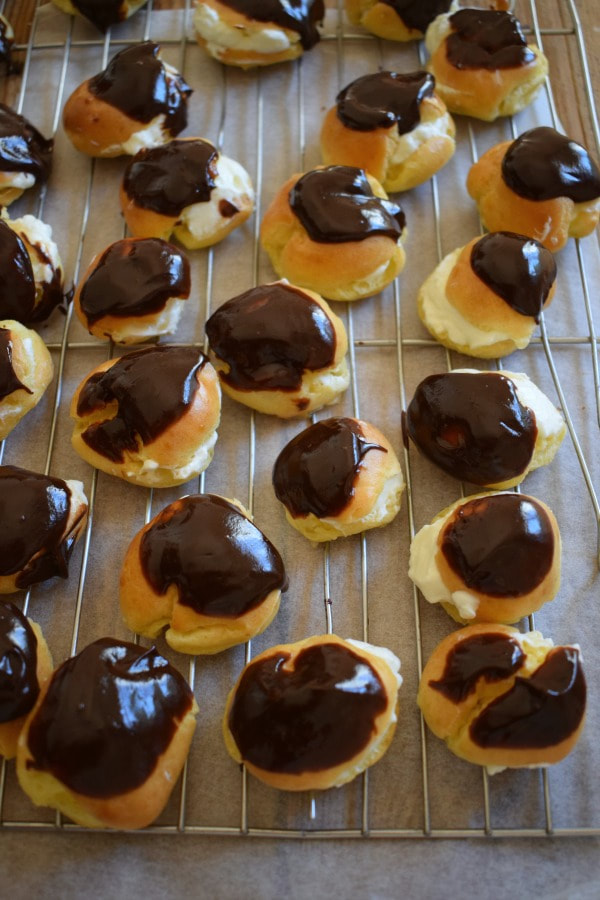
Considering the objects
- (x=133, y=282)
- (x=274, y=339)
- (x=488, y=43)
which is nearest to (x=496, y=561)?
(x=274, y=339)

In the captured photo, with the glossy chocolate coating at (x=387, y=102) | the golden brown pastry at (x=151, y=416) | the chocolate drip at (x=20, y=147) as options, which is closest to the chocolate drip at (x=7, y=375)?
the golden brown pastry at (x=151, y=416)

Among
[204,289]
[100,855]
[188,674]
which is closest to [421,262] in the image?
[204,289]

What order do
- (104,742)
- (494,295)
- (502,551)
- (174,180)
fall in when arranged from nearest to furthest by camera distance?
(104,742), (502,551), (494,295), (174,180)

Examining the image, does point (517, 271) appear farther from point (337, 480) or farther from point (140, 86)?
point (140, 86)

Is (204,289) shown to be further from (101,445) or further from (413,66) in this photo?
(413,66)

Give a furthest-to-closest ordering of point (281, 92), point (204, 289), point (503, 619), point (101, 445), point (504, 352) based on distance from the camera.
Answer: point (281, 92)
point (204, 289)
point (504, 352)
point (101, 445)
point (503, 619)

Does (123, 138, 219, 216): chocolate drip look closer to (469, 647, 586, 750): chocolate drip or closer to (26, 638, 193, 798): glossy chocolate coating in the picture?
(26, 638, 193, 798): glossy chocolate coating
